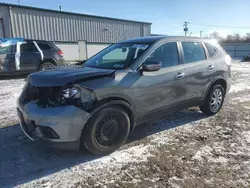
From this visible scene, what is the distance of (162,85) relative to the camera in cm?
391

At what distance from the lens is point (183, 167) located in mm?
3117

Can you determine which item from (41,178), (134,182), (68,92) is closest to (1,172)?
(41,178)

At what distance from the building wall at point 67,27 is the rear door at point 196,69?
49.6 ft

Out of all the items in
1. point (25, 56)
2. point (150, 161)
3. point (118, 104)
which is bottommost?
point (150, 161)

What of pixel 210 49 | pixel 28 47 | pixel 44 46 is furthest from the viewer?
pixel 44 46

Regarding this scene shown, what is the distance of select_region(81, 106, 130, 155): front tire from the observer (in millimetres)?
3148

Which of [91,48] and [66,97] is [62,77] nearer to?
[66,97]

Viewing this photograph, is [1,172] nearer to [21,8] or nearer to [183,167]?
[183,167]

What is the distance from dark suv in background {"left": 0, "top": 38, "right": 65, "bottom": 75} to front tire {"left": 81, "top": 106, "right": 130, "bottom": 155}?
25.4 feet

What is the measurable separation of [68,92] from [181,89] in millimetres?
2185

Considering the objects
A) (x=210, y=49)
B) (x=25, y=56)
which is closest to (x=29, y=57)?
(x=25, y=56)

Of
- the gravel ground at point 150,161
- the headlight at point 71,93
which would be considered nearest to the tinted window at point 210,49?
the gravel ground at point 150,161

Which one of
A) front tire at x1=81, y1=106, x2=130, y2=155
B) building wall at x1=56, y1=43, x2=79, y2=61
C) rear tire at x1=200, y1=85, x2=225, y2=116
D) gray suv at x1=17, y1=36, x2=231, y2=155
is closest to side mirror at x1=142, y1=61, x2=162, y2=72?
gray suv at x1=17, y1=36, x2=231, y2=155

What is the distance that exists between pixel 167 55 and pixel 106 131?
5.98 feet
